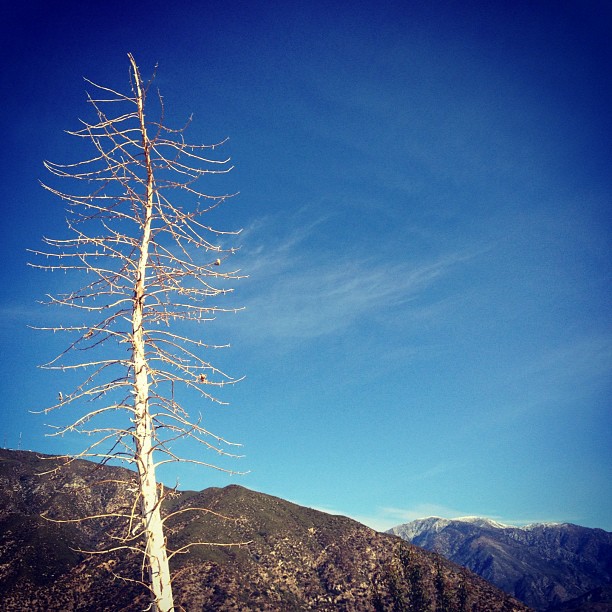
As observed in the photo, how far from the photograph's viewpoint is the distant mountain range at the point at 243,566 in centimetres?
4578

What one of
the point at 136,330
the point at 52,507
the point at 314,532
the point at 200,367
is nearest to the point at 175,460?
the point at 200,367

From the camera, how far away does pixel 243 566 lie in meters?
54.6

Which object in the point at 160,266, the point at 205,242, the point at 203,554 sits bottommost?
the point at 203,554

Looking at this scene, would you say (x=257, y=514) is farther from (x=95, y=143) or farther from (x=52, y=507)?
(x=95, y=143)

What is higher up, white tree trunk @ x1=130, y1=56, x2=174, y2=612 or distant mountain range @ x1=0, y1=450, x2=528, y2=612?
white tree trunk @ x1=130, y1=56, x2=174, y2=612

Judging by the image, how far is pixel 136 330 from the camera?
505 centimetres

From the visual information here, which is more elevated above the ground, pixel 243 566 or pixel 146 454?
pixel 146 454

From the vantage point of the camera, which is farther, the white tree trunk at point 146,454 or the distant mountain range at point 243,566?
the distant mountain range at point 243,566

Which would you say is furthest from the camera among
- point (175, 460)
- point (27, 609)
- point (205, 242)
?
point (27, 609)

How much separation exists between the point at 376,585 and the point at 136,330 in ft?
207

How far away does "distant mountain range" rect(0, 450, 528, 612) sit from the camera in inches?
1802

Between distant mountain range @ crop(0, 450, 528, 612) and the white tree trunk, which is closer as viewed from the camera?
the white tree trunk

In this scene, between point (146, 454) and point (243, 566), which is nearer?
point (146, 454)

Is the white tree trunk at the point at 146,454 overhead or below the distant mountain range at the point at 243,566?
overhead
